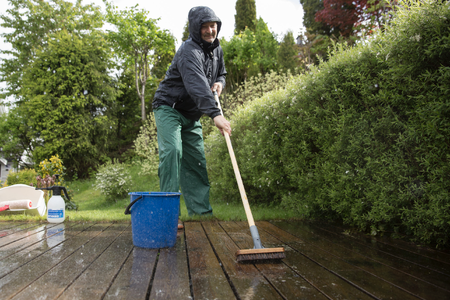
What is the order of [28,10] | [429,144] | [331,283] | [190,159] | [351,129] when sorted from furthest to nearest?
1. [28,10]
2. [190,159]
3. [351,129]
4. [429,144]
5. [331,283]

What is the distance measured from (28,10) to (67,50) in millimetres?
7353

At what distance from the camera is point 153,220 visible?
80.1 inches

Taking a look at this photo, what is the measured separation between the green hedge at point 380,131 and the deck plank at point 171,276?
4.83 feet

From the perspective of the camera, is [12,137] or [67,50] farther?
[12,137]

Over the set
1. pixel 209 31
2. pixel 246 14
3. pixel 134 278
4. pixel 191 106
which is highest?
pixel 246 14

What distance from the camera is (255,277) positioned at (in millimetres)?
1488

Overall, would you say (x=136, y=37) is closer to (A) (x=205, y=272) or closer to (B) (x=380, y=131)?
(B) (x=380, y=131)

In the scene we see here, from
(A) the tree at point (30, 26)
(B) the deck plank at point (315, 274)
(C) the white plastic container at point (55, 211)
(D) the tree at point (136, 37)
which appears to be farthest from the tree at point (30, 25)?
(B) the deck plank at point (315, 274)

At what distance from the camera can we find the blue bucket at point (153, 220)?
6.68 ft

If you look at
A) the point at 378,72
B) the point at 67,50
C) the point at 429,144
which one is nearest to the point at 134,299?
the point at 429,144

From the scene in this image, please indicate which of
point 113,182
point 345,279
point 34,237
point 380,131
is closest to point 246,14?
point 113,182

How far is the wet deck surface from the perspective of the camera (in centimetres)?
130

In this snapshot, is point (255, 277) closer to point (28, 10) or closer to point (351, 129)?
point (351, 129)

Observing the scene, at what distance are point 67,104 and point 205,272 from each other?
34.4 feet
